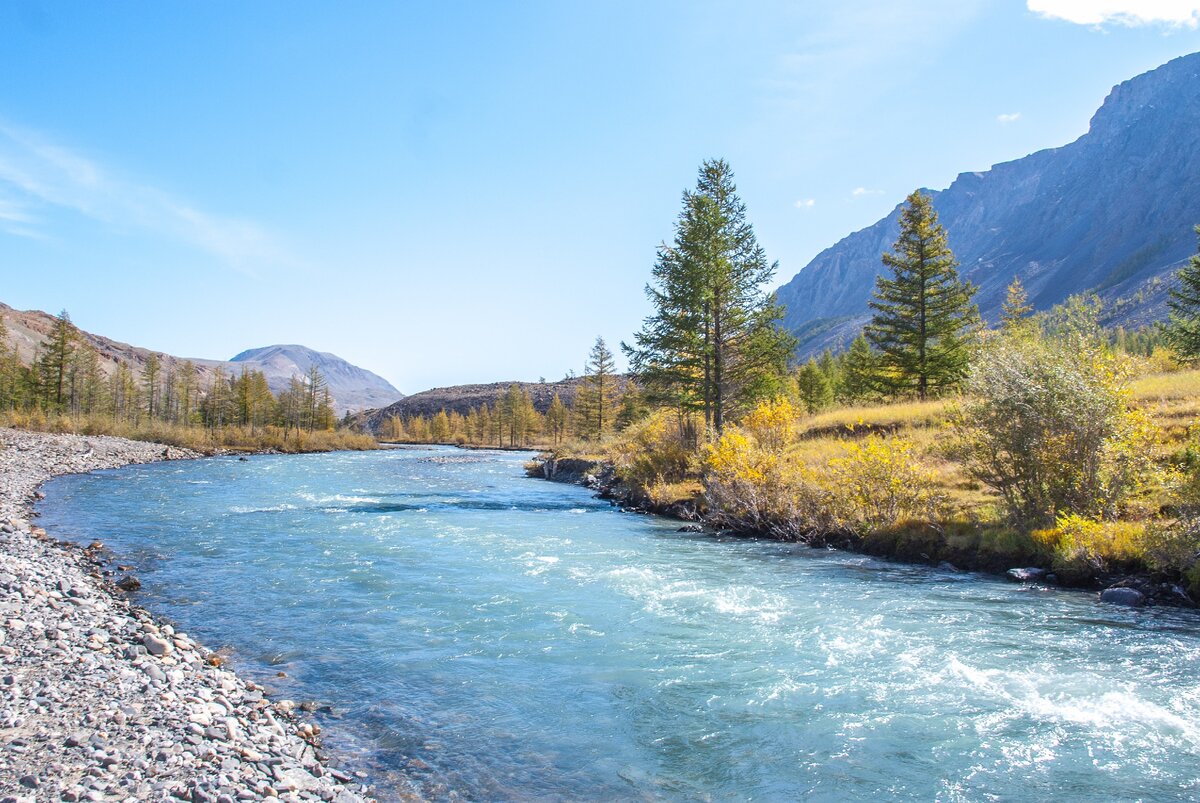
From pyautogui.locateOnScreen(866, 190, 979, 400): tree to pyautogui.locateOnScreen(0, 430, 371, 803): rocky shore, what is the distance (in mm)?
32708

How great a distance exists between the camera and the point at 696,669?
883 cm

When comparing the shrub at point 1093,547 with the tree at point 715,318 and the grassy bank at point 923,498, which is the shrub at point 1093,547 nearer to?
the grassy bank at point 923,498

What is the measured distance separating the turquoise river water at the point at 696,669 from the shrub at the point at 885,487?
1.57 meters

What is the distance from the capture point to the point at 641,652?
9516mm

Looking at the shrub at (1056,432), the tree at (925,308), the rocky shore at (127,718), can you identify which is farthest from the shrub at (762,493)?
the tree at (925,308)

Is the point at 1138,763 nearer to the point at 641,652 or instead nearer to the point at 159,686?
the point at 641,652

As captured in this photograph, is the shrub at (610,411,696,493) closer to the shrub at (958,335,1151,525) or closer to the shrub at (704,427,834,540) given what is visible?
the shrub at (704,427,834,540)

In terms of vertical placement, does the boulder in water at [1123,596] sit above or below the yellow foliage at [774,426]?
below

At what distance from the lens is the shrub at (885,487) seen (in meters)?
16.8

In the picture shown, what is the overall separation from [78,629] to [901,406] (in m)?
29.1

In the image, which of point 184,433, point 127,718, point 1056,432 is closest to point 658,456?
point 1056,432

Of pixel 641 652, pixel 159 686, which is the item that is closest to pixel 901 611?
pixel 641 652

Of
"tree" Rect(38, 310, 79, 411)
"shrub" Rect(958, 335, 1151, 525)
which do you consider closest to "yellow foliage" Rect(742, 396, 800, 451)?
"shrub" Rect(958, 335, 1151, 525)

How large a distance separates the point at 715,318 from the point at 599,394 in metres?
48.0
